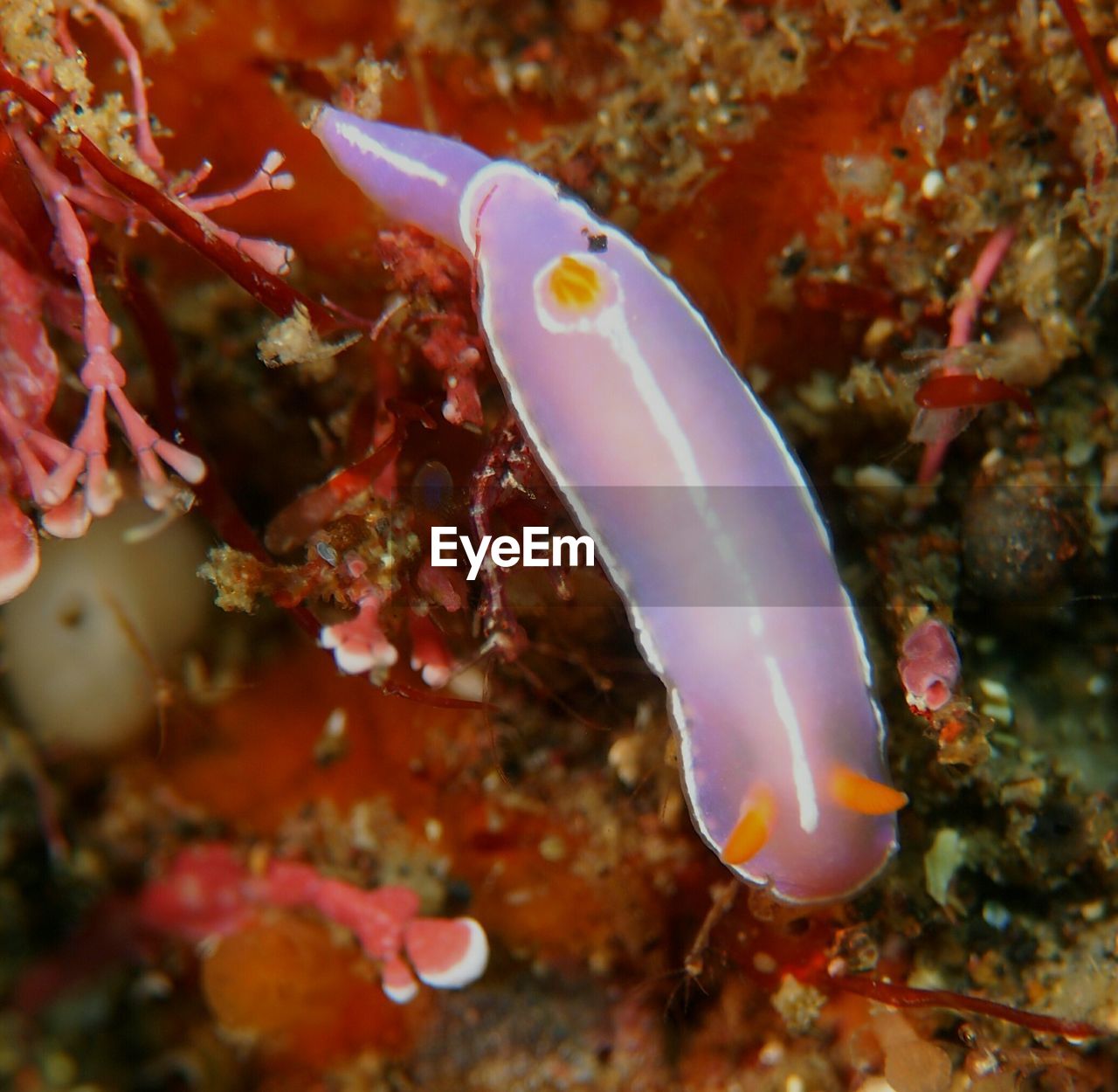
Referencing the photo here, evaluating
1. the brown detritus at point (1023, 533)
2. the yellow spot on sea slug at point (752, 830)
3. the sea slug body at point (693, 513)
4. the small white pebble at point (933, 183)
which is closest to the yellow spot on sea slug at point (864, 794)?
the sea slug body at point (693, 513)

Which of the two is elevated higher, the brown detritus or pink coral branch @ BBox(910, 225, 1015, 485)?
pink coral branch @ BBox(910, 225, 1015, 485)

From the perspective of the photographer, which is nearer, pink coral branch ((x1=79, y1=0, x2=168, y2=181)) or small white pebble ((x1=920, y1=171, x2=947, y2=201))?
pink coral branch ((x1=79, y1=0, x2=168, y2=181))

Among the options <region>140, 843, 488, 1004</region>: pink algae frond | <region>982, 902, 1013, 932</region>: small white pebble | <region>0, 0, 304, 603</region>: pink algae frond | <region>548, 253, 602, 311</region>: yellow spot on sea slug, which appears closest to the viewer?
<region>548, 253, 602, 311</region>: yellow spot on sea slug

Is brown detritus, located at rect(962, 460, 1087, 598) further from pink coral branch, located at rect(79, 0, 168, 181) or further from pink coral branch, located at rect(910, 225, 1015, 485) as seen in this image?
pink coral branch, located at rect(79, 0, 168, 181)

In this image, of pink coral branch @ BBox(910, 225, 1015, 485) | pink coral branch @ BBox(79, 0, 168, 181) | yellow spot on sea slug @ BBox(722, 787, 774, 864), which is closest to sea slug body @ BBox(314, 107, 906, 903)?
yellow spot on sea slug @ BBox(722, 787, 774, 864)

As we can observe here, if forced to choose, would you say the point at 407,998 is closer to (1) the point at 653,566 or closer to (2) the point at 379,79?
(1) the point at 653,566

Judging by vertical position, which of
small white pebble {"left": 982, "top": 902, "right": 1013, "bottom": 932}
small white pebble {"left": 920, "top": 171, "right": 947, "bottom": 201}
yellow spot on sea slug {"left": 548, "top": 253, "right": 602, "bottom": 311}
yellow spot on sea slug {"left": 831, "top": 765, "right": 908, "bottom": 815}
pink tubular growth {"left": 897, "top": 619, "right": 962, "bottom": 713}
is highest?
yellow spot on sea slug {"left": 548, "top": 253, "right": 602, "bottom": 311}

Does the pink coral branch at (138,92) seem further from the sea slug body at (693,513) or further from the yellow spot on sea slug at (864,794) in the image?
the yellow spot on sea slug at (864,794)

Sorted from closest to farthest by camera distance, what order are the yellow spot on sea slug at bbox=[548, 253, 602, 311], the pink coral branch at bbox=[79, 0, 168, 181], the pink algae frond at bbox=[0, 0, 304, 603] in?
the yellow spot on sea slug at bbox=[548, 253, 602, 311]
the pink algae frond at bbox=[0, 0, 304, 603]
the pink coral branch at bbox=[79, 0, 168, 181]

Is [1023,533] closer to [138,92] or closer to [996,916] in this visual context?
[996,916]
